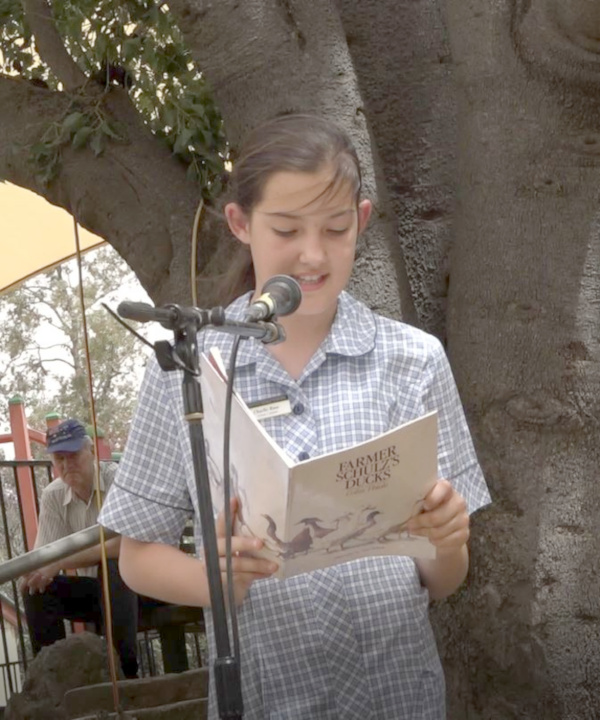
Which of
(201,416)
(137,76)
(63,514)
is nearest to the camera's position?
(201,416)

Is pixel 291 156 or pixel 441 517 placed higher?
pixel 291 156

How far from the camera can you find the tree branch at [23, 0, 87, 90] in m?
4.42

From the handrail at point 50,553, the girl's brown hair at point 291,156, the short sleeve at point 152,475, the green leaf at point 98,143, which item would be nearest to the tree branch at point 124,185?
the green leaf at point 98,143

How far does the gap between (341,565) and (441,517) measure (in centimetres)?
29

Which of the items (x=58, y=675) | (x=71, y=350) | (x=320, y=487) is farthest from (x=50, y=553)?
(x=71, y=350)

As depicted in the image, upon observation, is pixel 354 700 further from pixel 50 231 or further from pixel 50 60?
pixel 50 231

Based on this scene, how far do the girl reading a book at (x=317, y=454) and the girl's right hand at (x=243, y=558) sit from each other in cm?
13

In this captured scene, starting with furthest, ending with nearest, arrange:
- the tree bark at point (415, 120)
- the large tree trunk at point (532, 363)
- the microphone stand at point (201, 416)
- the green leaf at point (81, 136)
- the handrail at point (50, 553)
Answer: the handrail at point (50, 553), the green leaf at point (81, 136), the tree bark at point (415, 120), the large tree trunk at point (532, 363), the microphone stand at point (201, 416)

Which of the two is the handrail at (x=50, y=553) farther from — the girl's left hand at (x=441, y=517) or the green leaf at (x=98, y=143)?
the girl's left hand at (x=441, y=517)

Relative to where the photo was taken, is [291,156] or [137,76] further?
[137,76]

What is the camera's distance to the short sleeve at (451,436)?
8.04ft

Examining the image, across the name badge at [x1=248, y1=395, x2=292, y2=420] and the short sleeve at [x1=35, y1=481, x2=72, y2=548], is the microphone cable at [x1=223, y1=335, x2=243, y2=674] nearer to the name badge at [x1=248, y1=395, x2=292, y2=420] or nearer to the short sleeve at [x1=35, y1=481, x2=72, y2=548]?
the name badge at [x1=248, y1=395, x2=292, y2=420]

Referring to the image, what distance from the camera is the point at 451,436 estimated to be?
8.11 feet

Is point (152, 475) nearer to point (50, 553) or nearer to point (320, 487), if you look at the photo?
point (320, 487)
